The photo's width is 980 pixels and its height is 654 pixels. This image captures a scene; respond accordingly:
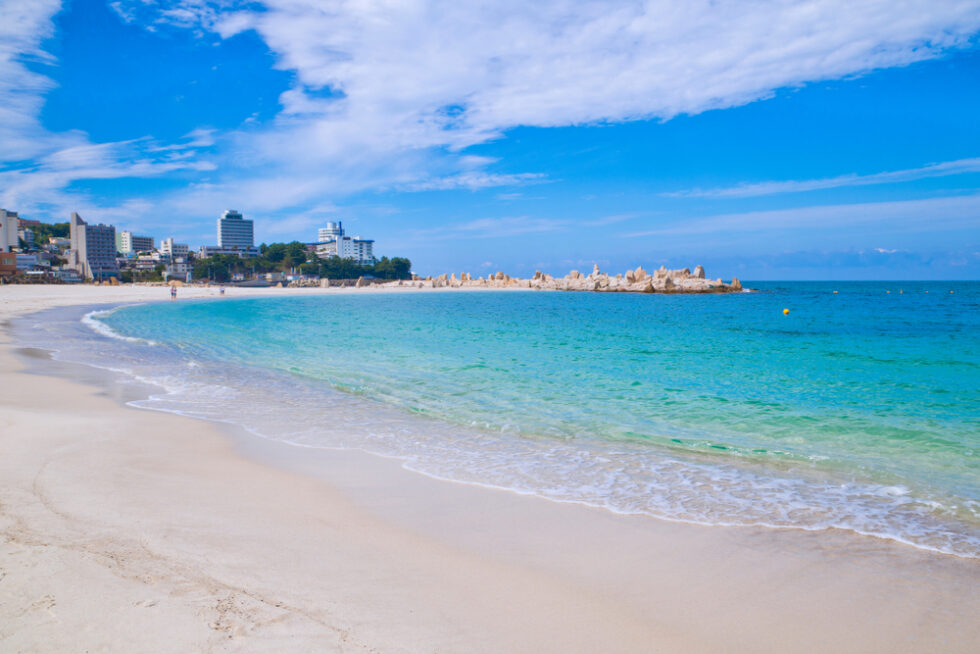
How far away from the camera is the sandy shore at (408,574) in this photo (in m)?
2.79

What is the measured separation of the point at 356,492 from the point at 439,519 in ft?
3.59

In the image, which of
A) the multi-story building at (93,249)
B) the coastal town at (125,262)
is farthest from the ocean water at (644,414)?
the multi-story building at (93,249)

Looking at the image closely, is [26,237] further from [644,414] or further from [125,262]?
[644,414]

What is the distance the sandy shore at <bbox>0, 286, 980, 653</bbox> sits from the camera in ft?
9.14

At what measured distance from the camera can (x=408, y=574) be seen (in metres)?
3.51

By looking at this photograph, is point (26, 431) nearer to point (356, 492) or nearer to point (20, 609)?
point (356, 492)

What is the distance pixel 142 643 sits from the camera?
2537mm

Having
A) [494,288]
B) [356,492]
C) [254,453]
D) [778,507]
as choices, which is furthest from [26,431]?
[494,288]

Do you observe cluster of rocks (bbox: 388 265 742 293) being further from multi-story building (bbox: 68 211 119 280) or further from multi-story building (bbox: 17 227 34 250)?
multi-story building (bbox: 17 227 34 250)

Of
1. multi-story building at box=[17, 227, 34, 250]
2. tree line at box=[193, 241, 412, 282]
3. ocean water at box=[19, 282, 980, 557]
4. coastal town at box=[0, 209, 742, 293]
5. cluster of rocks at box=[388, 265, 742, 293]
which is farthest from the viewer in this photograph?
multi-story building at box=[17, 227, 34, 250]

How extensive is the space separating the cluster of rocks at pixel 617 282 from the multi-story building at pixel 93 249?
243 feet

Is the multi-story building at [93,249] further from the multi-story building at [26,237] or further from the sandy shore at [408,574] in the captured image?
the sandy shore at [408,574]

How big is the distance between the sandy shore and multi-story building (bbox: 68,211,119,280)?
152316 millimetres

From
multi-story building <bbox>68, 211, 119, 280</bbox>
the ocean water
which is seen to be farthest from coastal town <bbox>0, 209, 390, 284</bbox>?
the ocean water
